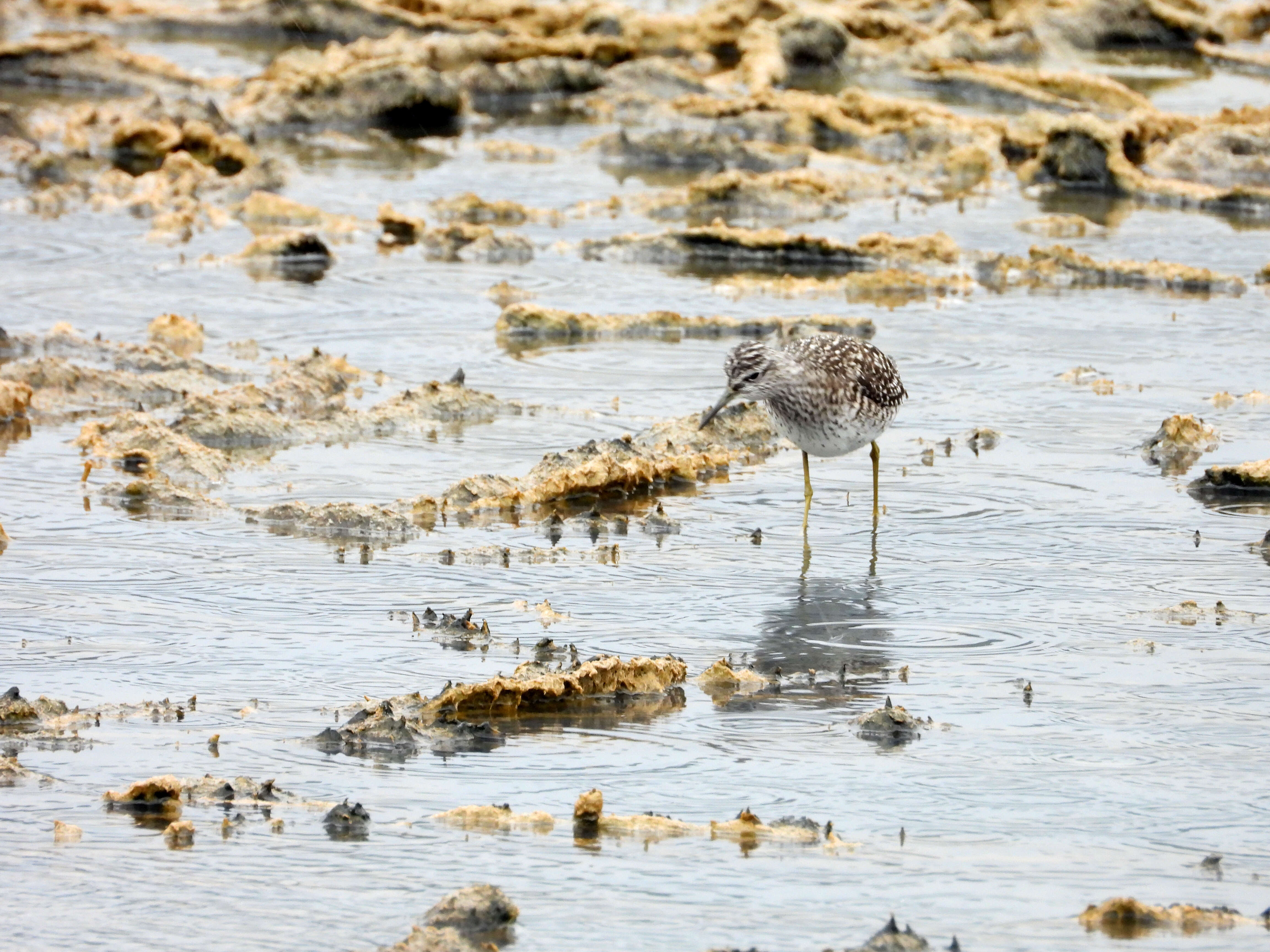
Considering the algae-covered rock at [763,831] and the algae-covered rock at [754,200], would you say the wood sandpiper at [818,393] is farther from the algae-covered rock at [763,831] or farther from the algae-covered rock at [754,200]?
the algae-covered rock at [754,200]

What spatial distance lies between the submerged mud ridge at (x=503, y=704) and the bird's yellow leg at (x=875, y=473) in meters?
2.36

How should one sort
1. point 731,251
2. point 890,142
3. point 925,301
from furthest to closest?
point 890,142, point 731,251, point 925,301

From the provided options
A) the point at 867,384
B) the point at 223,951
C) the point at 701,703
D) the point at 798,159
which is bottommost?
the point at 223,951

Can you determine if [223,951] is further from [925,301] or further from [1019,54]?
[1019,54]

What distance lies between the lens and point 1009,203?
16500 millimetres

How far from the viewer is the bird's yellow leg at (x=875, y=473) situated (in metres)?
8.90

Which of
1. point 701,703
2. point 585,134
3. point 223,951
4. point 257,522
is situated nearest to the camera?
point 223,951

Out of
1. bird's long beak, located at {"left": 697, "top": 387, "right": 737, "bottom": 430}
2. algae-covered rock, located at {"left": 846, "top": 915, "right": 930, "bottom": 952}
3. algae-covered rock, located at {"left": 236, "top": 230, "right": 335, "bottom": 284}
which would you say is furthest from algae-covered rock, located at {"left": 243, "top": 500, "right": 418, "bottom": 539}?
algae-covered rock, located at {"left": 236, "top": 230, "right": 335, "bottom": 284}

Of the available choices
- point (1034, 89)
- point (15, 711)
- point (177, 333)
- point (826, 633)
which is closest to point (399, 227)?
point (177, 333)

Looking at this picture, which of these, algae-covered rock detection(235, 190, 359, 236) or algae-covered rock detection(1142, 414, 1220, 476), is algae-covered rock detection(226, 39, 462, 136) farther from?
algae-covered rock detection(1142, 414, 1220, 476)

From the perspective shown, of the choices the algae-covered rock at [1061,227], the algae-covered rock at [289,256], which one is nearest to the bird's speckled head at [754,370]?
the algae-covered rock at [289,256]

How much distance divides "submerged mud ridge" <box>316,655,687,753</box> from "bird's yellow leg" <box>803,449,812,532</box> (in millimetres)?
2067

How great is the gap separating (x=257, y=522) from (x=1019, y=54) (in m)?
19.3

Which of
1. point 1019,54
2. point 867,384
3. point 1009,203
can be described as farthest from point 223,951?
point 1019,54
